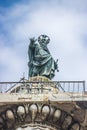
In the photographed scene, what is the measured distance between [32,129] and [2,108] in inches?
47.6

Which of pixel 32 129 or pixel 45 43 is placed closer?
pixel 32 129

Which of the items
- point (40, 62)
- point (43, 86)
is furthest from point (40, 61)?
point (43, 86)

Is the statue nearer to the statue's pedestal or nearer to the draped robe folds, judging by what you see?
the draped robe folds

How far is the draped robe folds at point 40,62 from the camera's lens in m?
21.5

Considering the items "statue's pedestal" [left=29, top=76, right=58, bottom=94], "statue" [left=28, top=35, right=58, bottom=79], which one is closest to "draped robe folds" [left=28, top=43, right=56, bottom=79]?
"statue" [left=28, top=35, right=58, bottom=79]

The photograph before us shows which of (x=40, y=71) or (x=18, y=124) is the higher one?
(x=40, y=71)

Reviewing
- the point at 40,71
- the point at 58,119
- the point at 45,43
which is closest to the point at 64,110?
the point at 58,119

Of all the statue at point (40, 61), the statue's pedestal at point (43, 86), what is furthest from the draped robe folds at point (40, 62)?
the statue's pedestal at point (43, 86)

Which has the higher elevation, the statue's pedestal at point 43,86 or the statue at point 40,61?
the statue at point 40,61

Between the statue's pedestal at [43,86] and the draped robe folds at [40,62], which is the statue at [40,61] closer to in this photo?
the draped robe folds at [40,62]

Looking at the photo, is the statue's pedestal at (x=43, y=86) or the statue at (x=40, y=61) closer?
the statue's pedestal at (x=43, y=86)

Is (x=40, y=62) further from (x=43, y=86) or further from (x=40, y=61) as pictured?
(x=43, y=86)

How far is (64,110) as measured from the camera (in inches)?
723

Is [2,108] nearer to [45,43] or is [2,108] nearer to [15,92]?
[15,92]
